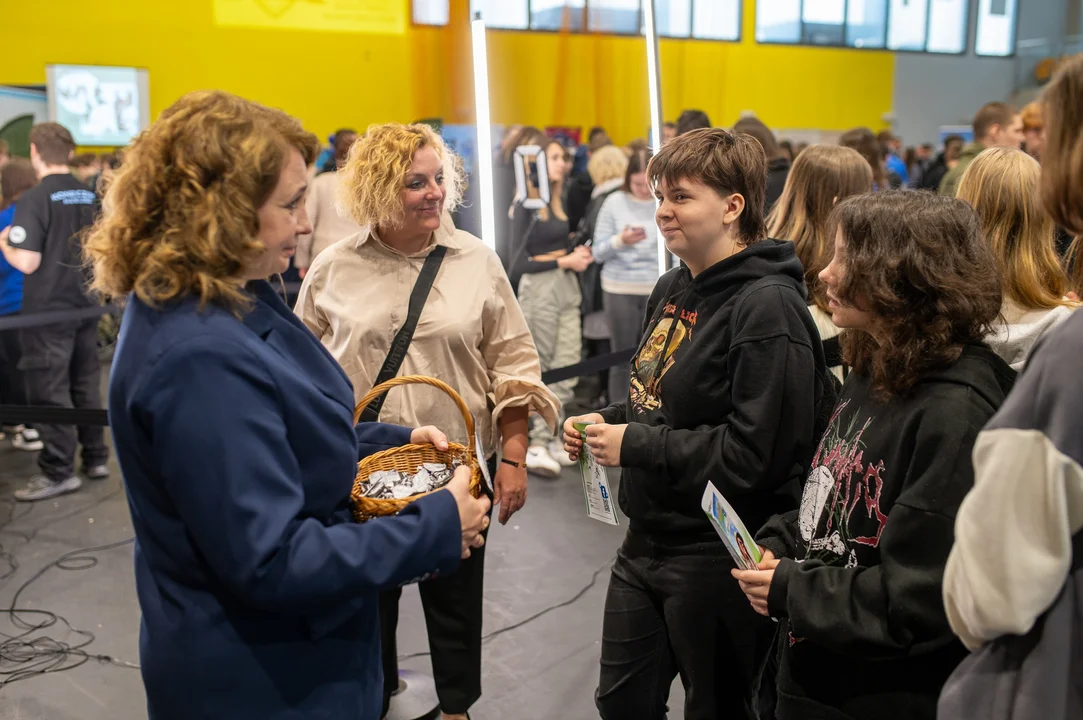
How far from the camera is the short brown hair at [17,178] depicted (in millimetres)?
5324

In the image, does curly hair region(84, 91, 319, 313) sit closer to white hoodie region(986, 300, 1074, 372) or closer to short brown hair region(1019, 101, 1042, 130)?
white hoodie region(986, 300, 1074, 372)

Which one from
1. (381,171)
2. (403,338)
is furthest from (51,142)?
(403,338)

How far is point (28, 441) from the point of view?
5.80 meters

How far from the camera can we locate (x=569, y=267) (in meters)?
5.50

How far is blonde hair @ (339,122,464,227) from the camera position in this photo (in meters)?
2.29

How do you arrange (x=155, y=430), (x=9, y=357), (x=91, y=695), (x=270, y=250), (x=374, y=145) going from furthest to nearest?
(x=9, y=357) < (x=91, y=695) < (x=374, y=145) < (x=270, y=250) < (x=155, y=430)

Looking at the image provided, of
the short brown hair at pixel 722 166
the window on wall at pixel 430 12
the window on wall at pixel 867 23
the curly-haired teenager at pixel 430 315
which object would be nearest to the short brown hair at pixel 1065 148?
the short brown hair at pixel 722 166

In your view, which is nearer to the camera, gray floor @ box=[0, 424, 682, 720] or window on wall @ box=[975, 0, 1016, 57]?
gray floor @ box=[0, 424, 682, 720]

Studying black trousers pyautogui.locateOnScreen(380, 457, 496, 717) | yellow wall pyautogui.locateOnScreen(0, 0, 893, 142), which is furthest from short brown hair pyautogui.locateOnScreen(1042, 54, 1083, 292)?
yellow wall pyautogui.locateOnScreen(0, 0, 893, 142)

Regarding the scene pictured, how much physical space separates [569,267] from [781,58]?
508 inches

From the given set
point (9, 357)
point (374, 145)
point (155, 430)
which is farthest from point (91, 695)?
point (9, 357)

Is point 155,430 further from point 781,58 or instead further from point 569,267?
point 781,58

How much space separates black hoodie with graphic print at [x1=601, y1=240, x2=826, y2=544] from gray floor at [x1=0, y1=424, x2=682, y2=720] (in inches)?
45.0

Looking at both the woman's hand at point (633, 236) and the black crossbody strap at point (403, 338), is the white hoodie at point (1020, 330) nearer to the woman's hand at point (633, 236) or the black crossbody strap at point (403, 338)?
the black crossbody strap at point (403, 338)
